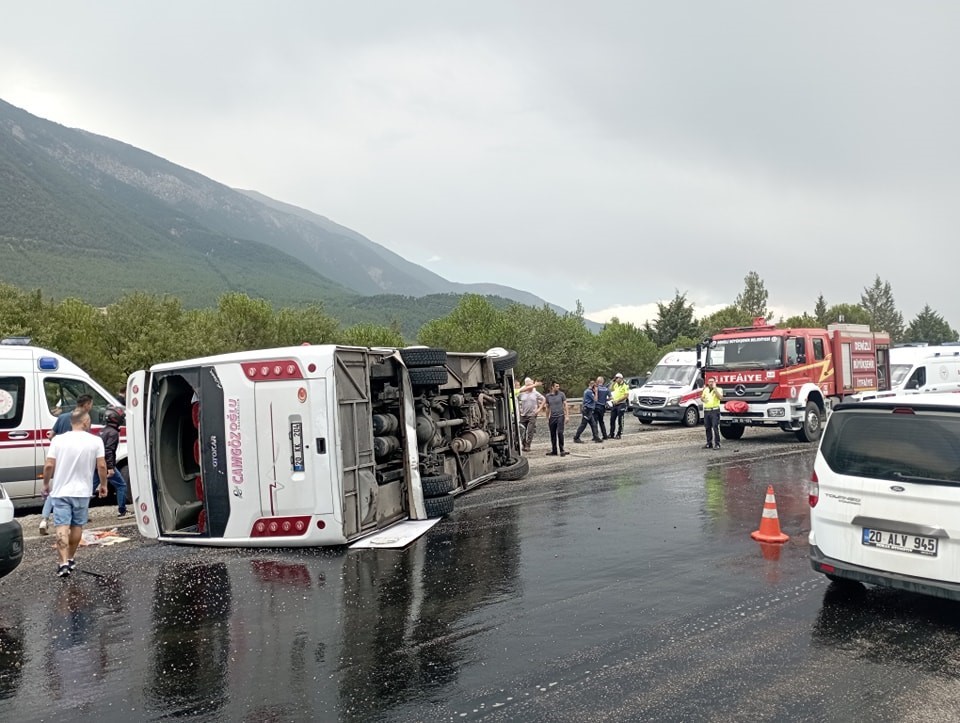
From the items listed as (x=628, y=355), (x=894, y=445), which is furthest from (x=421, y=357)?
(x=628, y=355)

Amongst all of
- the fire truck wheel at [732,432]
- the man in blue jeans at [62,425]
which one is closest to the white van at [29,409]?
the man in blue jeans at [62,425]

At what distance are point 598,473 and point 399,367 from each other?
5758 millimetres

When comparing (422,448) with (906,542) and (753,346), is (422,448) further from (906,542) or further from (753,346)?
(753,346)

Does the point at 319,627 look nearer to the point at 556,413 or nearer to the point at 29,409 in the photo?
the point at 29,409

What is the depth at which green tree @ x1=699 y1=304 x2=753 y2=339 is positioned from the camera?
86750mm

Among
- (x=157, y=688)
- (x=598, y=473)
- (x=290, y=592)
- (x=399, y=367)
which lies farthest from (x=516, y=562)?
(x=598, y=473)

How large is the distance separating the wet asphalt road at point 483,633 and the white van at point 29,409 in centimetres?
223

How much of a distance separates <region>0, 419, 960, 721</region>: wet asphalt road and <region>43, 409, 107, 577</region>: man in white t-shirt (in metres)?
0.38

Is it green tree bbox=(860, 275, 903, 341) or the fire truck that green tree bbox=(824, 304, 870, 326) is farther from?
the fire truck

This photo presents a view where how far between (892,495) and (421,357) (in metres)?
5.79

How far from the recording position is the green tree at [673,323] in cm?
7162

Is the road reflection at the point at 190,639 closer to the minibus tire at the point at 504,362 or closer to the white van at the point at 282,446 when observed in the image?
the white van at the point at 282,446

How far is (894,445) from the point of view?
5.88 metres

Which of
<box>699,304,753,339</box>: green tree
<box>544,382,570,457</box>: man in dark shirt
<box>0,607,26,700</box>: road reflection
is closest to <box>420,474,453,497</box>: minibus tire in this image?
<box>0,607,26,700</box>: road reflection
